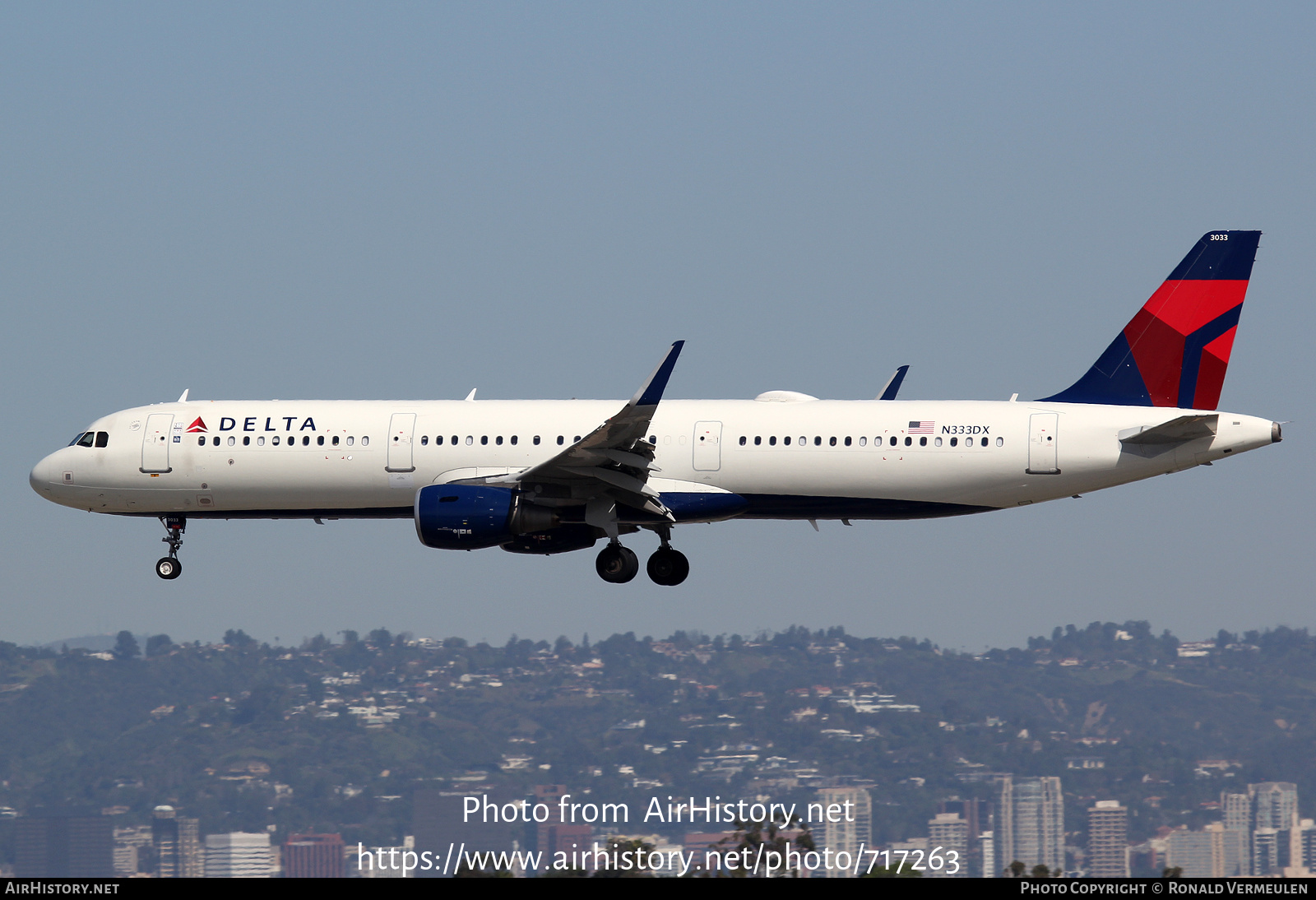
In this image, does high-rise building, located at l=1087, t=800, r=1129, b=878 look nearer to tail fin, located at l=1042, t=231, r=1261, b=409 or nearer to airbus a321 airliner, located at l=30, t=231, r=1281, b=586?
tail fin, located at l=1042, t=231, r=1261, b=409

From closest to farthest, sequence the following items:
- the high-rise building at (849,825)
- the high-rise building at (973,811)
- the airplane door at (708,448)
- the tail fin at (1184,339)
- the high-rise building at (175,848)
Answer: the airplane door at (708,448) < the tail fin at (1184,339) < the high-rise building at (175,848) < the high-rise building at (973,811) < the high-rise building at (849,825)

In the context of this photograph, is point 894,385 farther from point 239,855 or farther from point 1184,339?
point 239,855

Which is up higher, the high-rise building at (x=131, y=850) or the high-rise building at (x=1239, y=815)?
the high-rise building at (x=1239, y=815)

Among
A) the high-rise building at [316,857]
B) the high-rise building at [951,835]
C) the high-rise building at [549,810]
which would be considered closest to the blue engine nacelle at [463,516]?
the high-rise building at [316,857]

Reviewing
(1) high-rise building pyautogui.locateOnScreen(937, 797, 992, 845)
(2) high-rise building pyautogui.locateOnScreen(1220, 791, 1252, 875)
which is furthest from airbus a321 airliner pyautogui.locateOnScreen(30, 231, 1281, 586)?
(1) high-rise building pyautogui.locateOnScreen(937, 797, 992, 845)

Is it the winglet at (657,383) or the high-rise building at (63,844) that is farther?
the high-rise building at (63,844)

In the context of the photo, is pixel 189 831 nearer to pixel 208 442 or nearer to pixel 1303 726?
pixel 208 442

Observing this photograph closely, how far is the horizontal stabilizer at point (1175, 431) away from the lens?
3962 centimetres

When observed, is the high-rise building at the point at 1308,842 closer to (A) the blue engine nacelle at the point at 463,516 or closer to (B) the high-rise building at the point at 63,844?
(B) the high-rise building at the point at 63,844

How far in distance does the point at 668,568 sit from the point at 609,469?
14.6ft

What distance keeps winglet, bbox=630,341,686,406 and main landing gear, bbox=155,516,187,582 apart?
49.7 ft

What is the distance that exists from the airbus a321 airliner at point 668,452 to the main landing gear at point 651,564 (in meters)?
0.05
